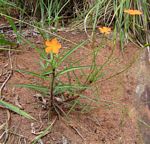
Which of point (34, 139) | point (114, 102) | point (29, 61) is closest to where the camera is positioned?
point (34, 139)

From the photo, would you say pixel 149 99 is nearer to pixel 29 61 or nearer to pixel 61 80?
pixel 61 80

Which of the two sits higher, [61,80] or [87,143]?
[61,80]

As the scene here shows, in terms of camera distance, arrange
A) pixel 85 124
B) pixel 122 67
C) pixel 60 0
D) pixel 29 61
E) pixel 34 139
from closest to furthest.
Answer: pixel 34 139 < pixel 85 124 < pixel 29 61 < pixel 122 67 < pixel 60 0

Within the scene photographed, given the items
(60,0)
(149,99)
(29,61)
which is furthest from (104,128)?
(60,0)

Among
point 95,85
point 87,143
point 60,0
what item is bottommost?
point 87,143

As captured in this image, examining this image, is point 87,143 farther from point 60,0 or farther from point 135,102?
point 60,0

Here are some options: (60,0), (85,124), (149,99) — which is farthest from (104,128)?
(60,0)

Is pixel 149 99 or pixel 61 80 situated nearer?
pixel 61 80
